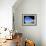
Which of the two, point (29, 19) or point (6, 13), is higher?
point (6, 13)

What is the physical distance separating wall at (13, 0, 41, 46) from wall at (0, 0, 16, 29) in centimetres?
132

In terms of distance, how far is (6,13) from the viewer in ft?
15.0

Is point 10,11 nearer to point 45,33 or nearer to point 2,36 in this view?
point 2,36

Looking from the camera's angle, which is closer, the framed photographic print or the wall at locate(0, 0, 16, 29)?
the wall at locate(0, 0, 16, 29)

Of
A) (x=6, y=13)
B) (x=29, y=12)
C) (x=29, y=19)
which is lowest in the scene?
(x=29, y=19)

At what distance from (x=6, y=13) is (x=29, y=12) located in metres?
1.65

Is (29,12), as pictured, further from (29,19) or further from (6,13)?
(6,13)

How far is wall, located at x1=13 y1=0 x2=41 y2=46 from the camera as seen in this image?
5922 mm

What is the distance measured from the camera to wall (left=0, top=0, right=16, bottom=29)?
4531 millimetres

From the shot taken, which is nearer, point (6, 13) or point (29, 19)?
point (6, 13)

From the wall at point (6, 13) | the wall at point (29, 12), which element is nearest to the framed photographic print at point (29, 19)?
the wall at point (29, 12)

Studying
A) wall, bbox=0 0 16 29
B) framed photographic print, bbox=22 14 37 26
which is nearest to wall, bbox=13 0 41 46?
framed photographic print, bbox=22 14 37 26

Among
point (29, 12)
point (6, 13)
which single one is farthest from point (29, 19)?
point (6, 13)

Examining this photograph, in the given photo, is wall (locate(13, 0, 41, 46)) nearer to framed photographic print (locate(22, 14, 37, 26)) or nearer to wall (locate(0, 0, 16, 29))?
framed photographic print (locate(22, 14, 37, 26))
